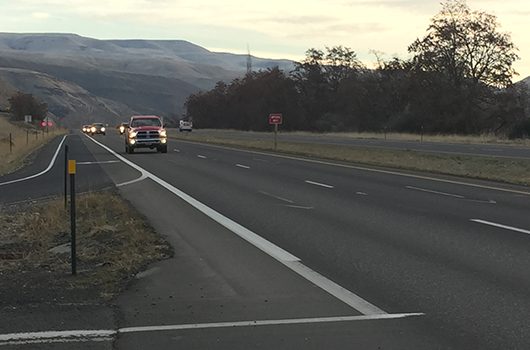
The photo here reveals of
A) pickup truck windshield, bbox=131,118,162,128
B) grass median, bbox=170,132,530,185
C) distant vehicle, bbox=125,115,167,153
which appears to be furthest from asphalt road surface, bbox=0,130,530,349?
pickup truck windshield, bbox=131,118,162,128

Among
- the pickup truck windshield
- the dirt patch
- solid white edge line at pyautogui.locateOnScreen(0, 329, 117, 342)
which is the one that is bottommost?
the dirt patch

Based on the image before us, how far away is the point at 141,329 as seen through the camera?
5.46 meters

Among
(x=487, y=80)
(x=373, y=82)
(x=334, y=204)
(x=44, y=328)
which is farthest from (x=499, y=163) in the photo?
(x=373, y=82)

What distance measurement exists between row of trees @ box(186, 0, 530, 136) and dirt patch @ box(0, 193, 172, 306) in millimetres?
55427

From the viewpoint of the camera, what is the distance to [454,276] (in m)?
7.28

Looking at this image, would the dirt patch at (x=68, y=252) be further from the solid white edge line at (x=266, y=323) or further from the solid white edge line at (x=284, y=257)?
the solid white edge line at (x=284, y=257)

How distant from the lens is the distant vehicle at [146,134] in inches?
1395

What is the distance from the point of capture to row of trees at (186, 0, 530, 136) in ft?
224

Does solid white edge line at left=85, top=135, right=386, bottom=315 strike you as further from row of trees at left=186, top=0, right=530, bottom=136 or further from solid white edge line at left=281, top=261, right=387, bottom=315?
row of trees at left=186, top=0, right=530, bottom=136

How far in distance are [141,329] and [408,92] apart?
72935mm

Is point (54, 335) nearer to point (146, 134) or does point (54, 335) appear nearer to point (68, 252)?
point (68, 252)

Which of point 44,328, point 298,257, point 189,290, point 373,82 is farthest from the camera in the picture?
point 373,82

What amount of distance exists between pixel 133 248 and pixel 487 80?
66115mm

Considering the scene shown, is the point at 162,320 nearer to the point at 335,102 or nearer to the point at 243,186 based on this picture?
the point at 243,186
